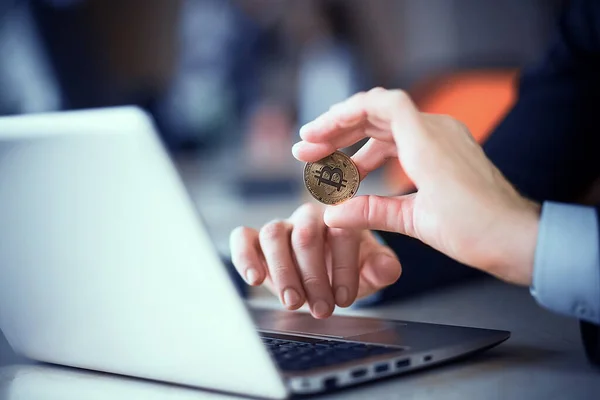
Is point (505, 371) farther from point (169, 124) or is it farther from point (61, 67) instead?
point (169, 124)

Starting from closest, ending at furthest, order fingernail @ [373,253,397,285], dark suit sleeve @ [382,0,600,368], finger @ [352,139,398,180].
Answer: finger @ [352,139,398,180]
fingernail @ [373,253,397,285]
dark suit sleeve @ [382,0,600,368]

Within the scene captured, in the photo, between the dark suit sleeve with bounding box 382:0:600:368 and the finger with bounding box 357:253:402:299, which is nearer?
the finger with bounding box 357:253:402:299

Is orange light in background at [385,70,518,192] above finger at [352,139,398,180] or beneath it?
above

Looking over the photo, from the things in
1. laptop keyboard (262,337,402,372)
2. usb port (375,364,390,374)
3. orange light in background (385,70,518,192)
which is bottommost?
usb port (375,364,390,374)

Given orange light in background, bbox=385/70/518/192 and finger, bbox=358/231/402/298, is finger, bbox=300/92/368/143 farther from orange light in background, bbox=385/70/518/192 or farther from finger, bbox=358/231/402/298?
orange light in background, bbox=385/70/518/192

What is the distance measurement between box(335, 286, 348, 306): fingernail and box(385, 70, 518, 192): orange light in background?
1.59m

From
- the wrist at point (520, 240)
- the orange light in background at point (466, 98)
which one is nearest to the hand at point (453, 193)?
the wrist at point (520, 240)

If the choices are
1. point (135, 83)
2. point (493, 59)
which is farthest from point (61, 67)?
point (493, 59)

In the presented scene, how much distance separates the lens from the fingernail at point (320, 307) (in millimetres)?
741

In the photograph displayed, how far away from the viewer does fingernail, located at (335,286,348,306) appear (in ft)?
2.51

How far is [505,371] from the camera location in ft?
2.01

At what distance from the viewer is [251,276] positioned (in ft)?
2.45

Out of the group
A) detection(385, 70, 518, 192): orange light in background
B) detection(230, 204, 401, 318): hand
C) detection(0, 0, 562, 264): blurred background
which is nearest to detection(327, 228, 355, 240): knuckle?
detection(230, 204, 401, 318): hand

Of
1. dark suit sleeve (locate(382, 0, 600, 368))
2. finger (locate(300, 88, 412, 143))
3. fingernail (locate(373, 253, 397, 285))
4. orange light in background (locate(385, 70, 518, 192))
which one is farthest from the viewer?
orange light in background (locate(385, 70, 518, 192))
